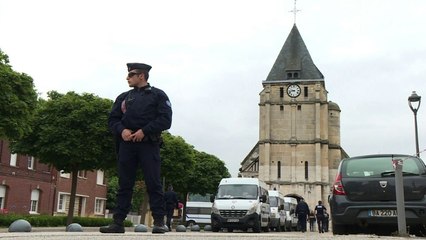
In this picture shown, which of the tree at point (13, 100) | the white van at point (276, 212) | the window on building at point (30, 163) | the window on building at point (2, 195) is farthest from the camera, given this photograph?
the window on building at point (30, 163)

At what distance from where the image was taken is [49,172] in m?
42.1

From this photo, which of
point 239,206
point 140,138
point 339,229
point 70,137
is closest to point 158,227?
point 140,138

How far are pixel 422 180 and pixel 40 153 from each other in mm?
19855

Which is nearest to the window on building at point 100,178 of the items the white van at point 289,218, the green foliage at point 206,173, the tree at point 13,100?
the green foliage at point 206,173

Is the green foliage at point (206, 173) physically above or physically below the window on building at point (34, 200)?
above

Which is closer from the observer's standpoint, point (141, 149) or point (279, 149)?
point (141, 149)

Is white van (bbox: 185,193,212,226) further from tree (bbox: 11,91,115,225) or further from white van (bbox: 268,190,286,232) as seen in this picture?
tree (bbox: 11,91,115,225)

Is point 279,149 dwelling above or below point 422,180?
above

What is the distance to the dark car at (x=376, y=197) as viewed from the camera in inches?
367

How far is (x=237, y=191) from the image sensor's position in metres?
21.9

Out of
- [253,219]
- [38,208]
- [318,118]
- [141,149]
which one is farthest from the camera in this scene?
[318,118]

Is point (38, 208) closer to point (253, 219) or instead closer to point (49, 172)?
point (49, 172)

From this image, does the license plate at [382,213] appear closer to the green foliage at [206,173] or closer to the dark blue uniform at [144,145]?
the dark blue uniform at [144,145]

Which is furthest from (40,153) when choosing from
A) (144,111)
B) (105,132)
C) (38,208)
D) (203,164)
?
(203,164)
